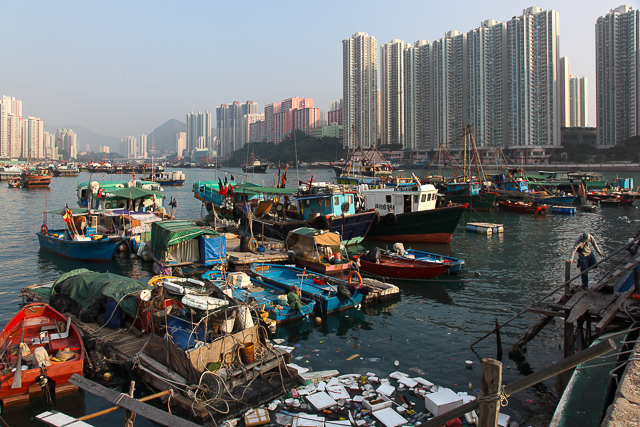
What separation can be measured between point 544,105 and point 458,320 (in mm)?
124894

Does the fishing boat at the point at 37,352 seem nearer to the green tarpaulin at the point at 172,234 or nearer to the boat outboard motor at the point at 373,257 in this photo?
the green tarpaulin at the point at 172,234

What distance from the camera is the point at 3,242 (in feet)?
97.8

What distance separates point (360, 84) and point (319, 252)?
134489 mm

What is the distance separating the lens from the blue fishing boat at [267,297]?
1388 cm

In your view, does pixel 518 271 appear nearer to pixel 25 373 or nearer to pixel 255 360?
pixel 255 360

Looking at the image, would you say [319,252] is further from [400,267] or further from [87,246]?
[87,246]

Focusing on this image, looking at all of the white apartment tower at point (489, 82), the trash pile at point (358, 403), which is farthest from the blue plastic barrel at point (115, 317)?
the white apartment tower at point (489, 82)

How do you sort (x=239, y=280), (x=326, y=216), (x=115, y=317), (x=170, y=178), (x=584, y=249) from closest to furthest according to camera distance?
(x=115, y=317) < (x=584, y=249) < (x=239, y=280) < (x=326, y=216) < (x=170, y=178)

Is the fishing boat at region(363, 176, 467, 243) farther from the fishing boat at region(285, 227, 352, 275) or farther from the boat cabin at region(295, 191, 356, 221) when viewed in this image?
the fishing boat at region(285, 227, 352, 275)

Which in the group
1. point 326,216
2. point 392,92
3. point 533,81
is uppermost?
point 392,92

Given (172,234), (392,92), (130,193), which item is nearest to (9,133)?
(392,92)

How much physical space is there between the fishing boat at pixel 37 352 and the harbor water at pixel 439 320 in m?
0.55

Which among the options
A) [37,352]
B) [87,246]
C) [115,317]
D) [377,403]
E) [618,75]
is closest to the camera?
[377,403]

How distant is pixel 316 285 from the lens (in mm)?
16469
